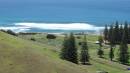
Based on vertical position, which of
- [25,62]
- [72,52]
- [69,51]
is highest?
[25,62]

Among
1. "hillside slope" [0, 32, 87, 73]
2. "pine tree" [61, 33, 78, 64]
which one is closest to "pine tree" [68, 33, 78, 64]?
"pine tree" [61, 33, 78, 64]

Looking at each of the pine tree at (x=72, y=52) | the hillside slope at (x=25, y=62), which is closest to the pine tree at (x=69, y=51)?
the pine tree at (x=72, y=52)

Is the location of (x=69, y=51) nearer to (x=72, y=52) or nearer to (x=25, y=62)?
(x=72, y=52)

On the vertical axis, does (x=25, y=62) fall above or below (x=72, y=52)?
above

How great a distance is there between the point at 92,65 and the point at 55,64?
1312 inches

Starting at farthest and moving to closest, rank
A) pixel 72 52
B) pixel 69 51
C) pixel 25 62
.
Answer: pixel 69 51 < pixel 72 52 < pixel 25 62

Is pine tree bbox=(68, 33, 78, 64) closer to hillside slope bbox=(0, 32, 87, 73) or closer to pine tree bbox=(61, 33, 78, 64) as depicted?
pine tree bbox=(61, 33, 78, 64)

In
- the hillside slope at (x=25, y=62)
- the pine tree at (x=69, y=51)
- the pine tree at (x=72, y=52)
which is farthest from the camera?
the pine tree at (x=72, y=52)

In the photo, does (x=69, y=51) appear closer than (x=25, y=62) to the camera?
No

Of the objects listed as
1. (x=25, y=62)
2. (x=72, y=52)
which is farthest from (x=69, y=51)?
(x=25, y=62)

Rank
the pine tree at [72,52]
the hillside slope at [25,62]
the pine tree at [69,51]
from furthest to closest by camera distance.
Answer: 1. the pine tree at [72,52]
2. the pine tree at [69,51]
3. the hillside slope at [25,62]

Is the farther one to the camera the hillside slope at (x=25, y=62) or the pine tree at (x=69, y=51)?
the pine tree at (x=69, y=51)

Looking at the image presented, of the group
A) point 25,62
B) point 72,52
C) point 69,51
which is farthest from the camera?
point 69,51

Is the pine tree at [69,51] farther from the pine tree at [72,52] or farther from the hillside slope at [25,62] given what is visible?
the hillside slope at [25,62]
